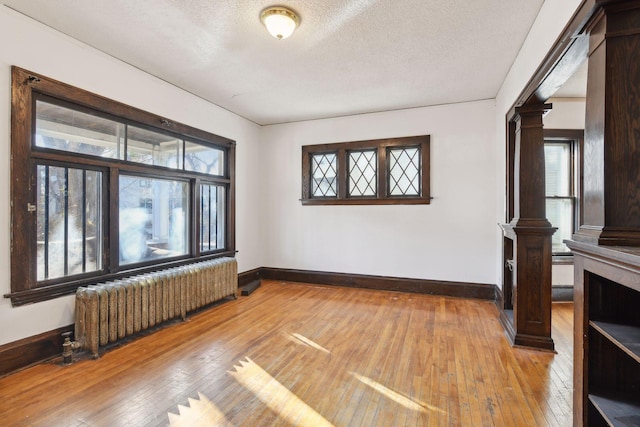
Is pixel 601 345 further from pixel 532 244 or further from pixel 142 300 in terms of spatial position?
pixel 142 300

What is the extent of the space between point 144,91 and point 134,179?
1050mm

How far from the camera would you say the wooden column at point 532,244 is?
2.88 m

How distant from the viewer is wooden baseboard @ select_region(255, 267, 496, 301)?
178 inches

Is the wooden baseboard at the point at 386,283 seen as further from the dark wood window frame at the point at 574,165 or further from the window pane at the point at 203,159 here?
the window pane at the point at 203,159

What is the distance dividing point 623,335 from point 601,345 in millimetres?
241

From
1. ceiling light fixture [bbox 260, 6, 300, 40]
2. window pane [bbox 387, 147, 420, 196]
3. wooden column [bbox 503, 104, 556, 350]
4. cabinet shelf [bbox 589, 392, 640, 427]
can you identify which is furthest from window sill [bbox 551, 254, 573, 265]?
ceiling light fixture [bbox 260, 6, 300, 40]

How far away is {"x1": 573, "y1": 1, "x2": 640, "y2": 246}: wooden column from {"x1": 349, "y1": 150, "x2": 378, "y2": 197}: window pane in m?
3.69

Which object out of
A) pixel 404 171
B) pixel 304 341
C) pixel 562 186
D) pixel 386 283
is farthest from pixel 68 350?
pixel 562 186

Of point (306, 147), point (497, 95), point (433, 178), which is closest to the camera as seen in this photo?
point (497, 95)

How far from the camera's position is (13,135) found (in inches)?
97.9

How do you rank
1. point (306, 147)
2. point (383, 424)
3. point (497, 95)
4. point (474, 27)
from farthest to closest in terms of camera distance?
point (306, 147)
point (497, 95)
point (474, 27)
point (383, 424)

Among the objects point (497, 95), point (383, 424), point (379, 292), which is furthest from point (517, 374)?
point (497, 95)

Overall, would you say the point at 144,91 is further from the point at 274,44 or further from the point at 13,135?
the point at 274,44

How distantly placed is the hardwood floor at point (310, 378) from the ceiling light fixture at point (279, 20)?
2852 millimetres
